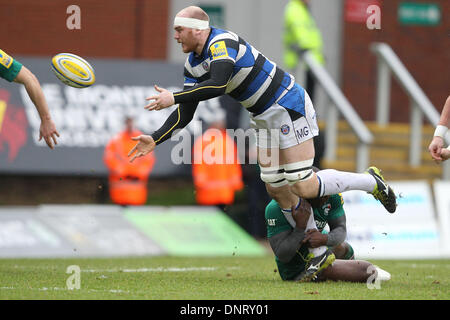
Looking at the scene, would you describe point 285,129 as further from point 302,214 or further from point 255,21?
point 255,21

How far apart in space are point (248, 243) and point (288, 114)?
17.7ft

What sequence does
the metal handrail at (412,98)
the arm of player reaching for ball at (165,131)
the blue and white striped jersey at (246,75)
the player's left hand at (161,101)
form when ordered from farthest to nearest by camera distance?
the metal handrail at (412,98)
the blue and white striped jersey at (246,75)
the arm of player reaching for ball at (165,131)
the player's left hand at (161,101)

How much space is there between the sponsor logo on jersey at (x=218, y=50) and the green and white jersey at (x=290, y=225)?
141 centimetres

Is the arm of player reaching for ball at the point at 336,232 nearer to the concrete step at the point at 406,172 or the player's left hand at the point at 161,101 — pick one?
the player's left hand at the point at 161,101

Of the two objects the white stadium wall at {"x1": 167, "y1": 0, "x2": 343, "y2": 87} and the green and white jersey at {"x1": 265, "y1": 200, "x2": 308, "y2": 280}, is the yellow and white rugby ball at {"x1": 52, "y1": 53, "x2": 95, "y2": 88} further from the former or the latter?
the white stadium wall at {"x1": 167, "y1": 0, "x2": 343, "y2": 87}

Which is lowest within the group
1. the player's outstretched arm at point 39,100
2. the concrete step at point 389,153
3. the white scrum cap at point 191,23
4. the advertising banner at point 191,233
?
the advertising banner at point 191,233

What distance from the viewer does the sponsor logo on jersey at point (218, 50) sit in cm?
713

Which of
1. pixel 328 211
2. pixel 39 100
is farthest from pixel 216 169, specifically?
pixel 39 100

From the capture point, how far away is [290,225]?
754 cm

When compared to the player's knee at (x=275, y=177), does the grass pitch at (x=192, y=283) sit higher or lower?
lower

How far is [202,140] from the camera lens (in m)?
14.7

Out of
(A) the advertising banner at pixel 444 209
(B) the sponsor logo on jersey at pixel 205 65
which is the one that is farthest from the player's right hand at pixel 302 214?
(A) the advertising banner at pixel 444 209
